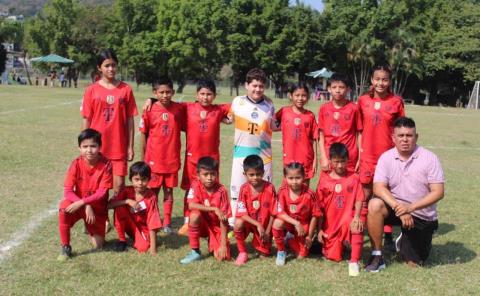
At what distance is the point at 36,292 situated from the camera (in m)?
Result: 3.66

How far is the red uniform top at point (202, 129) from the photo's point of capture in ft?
17.5

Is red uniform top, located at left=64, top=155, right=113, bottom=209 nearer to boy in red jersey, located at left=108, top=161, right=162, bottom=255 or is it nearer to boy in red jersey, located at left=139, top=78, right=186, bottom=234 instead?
boy in red jersey, located at left=108, top=161, right=162, bottom=255

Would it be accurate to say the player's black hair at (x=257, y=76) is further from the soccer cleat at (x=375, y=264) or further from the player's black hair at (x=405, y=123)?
the soccer cleat at (x=375, y=264)

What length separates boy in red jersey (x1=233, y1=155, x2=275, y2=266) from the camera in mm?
4535

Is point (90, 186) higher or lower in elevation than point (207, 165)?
lower

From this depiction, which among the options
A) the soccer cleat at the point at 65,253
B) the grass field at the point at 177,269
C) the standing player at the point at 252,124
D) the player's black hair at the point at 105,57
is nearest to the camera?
the grass field at the point at 177,269

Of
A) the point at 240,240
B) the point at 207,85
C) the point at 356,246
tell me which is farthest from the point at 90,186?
the point at 356,246

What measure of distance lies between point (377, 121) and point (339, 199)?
103 cm

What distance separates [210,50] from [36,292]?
142 feet

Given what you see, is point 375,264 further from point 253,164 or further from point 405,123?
point 253,164

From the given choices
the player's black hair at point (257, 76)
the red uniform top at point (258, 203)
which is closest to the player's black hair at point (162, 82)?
the player's black hair at point (257, 76)

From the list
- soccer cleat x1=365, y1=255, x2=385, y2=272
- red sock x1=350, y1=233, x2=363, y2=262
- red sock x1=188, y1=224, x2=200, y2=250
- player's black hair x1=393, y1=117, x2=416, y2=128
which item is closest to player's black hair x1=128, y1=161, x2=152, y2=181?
red sock x1=188, y1=224, x2=200, y2=250

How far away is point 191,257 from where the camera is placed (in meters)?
4.47

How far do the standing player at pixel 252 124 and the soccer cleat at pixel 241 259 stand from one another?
0.70 m
